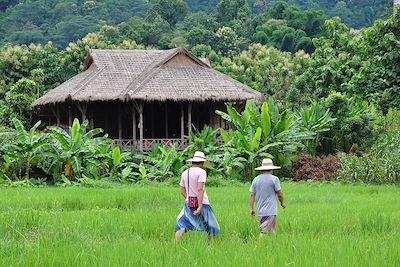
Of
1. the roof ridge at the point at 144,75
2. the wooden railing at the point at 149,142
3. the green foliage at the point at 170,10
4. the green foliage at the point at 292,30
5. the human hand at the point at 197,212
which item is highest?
the green foliage at the point at 170,10

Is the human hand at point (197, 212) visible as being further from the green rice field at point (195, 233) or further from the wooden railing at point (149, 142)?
the wooden railing at point (149, 142)

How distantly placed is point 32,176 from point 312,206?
8.45m

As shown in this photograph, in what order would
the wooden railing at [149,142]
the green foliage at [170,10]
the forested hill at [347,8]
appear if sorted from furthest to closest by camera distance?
the forested hill at [347,8] < the green foliage at [170,10] < the wooden railing at [149,142]

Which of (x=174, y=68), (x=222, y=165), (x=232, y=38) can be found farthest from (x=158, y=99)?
(x=232, y=38)

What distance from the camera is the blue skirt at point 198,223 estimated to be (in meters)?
7.16

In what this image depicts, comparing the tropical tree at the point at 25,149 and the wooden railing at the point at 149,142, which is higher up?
the tropical tree at the point at 25,149

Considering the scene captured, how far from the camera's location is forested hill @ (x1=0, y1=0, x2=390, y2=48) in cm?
5162

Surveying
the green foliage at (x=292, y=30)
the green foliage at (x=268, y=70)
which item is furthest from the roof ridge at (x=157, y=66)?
the green foliage at (x=292, y=30)

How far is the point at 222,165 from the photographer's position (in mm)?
16547

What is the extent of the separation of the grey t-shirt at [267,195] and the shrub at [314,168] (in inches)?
356

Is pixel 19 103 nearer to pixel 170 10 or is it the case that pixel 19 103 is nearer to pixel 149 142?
pixel 149 142

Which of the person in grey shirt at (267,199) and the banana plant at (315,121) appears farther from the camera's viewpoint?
the banana plant at (315,121)

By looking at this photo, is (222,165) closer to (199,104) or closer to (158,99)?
(158,99)

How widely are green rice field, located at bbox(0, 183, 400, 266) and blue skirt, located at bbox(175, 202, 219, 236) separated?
0.58ft
